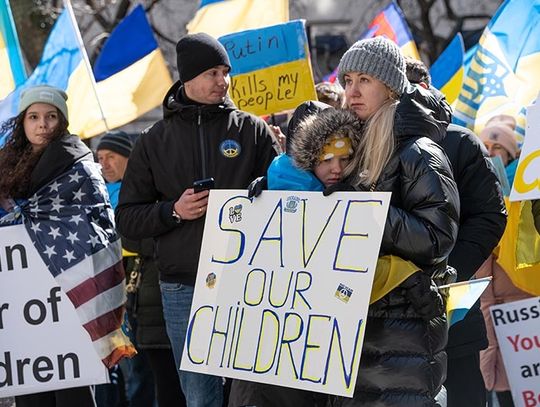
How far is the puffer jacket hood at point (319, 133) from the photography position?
4.12 metres

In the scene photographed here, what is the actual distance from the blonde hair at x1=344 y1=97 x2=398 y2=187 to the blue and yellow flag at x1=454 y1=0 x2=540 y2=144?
3.13m

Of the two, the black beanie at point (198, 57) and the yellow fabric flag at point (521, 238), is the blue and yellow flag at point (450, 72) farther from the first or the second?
the black beanie at point (198, 57)

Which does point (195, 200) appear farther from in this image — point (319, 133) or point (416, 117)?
point (416, 117)

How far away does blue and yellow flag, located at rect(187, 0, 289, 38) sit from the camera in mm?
8180

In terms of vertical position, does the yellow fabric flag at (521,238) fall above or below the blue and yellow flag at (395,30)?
above

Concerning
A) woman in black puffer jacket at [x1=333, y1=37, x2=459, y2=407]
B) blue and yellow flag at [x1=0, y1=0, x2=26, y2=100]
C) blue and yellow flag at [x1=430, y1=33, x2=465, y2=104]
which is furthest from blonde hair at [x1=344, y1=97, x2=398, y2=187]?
blue and yellow flag at [x1=430, y1=33, x2=465, y2=104]

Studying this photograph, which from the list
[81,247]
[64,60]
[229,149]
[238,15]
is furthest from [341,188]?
[238,15]

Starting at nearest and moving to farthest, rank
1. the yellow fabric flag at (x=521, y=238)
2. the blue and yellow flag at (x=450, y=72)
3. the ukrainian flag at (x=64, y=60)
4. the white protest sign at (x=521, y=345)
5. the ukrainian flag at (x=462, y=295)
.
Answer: the ukrainian flag at (x=462, y=295) → the yellow fabric flag at (x=521, y=238) → the white protest sign at (x=521, y=345) → the ukrainian flag at (x=64, y=60) → the blue and yellow flag at (x=450, y=72)

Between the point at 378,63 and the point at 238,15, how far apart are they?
4.25 meters

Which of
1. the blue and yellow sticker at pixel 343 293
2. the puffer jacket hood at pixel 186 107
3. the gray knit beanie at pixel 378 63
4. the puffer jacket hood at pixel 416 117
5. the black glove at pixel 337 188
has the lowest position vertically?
the puffer jacket hood at pixel 186 107

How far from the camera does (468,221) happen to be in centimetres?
467

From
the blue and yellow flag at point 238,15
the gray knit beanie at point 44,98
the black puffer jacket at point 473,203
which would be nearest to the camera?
the black puffer jacket at point 473,203

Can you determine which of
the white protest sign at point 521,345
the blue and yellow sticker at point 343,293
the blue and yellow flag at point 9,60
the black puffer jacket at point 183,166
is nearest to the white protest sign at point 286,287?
the blue and yellow sticker at point 343,293

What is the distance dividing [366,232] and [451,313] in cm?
52
